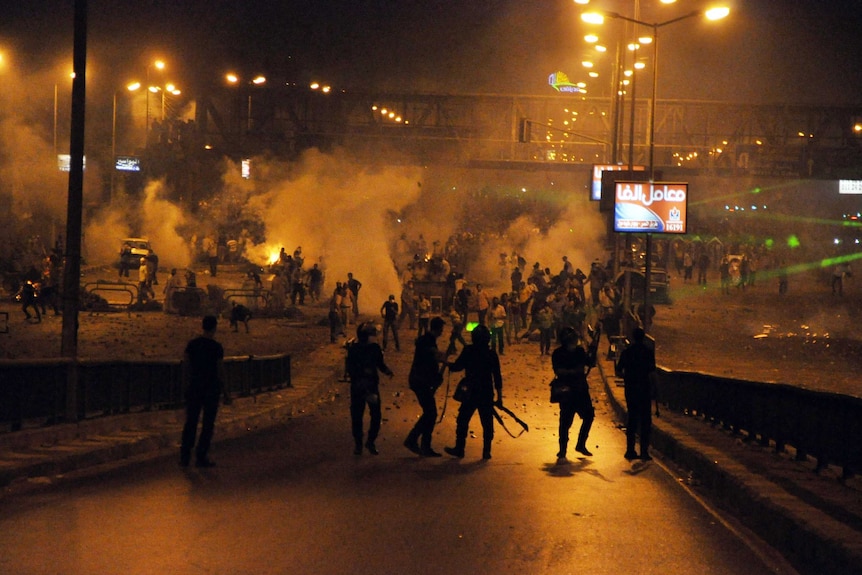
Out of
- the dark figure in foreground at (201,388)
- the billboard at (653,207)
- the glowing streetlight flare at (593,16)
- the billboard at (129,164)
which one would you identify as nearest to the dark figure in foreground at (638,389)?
the dark figure in foreground at (201,388)

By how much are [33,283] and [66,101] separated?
33996 mm

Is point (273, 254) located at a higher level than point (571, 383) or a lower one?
higher

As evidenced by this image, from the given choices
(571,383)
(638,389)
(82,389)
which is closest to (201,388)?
(82,389)

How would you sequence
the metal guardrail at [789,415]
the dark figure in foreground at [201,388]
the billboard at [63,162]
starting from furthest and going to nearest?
the billboard at [63,162] < the dark figure in foreground at [201,388] < the metal guardrail at [789,415]

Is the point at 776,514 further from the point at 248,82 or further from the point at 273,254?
the point at 248,82

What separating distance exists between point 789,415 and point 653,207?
1347 centimetres

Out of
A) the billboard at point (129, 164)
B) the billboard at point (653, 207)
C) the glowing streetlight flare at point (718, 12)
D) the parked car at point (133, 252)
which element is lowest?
the parked car at point (133, 252)

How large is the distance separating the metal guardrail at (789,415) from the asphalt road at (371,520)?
1202mm

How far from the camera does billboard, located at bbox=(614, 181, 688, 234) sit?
76.0 feet

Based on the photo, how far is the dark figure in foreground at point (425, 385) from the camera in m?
11.3

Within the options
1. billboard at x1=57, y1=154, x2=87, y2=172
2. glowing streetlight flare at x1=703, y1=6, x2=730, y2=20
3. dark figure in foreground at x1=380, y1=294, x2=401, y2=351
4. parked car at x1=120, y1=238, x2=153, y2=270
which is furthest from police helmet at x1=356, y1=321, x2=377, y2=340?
billboard at x1=57, y1=154, x2=87, y2=172

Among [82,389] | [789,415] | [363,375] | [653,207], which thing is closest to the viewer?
[789,415]

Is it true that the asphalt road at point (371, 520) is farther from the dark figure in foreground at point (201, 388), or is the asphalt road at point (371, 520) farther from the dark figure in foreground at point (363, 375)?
the dark figure in foreground at point (363, 375)

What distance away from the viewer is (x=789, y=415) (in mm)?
10242
